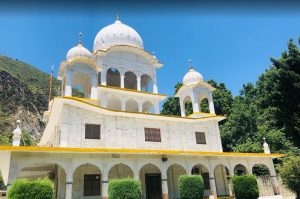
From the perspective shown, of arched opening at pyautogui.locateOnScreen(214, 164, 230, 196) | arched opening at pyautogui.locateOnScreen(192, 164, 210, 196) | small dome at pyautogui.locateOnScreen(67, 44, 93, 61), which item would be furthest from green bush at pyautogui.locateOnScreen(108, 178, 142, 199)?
small dome at pyautogui.locateOnScreen(67, 44, 93, 61)

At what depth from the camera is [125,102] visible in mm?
27281

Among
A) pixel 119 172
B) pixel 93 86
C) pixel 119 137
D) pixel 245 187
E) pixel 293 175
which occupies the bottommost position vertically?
pixel 245 187

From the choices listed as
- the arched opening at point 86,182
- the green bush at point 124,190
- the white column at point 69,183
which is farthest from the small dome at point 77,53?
the green bush at point 124,190

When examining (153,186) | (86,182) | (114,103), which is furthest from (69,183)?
(114,103)

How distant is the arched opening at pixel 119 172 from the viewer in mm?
21641

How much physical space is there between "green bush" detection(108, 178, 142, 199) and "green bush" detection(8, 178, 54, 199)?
153 inches

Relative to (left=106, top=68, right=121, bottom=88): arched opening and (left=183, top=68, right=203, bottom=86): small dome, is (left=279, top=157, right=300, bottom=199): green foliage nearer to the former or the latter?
(left=183, top=68, right=203, bottom=86): small dome

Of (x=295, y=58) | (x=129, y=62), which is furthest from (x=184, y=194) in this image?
(x=295, y=58)

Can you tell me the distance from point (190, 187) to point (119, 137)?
23.5 ft

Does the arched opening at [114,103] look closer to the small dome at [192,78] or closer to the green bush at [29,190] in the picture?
the small dome at [192,78]

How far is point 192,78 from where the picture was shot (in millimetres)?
30453

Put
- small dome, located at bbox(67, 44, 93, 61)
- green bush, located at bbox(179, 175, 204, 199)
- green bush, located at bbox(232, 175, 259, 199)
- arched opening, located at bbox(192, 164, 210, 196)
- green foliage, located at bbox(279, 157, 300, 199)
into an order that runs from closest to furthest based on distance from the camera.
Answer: green bush, located at bbox(179, 175, 204, 199) < green bush, located at bbox(232, 175, 259, 199) < green foliage, located at bbox(279, 157, 300, 199) < small dome, located at bbox(67, 44, 93, 61) < arched opening, located at bbox(192, 164, 210, 196)

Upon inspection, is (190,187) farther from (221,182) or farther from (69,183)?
(69,183)

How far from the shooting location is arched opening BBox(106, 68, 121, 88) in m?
30.1
